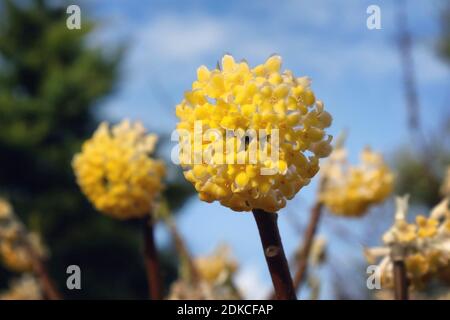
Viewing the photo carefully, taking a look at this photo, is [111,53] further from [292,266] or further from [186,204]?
[292,266]

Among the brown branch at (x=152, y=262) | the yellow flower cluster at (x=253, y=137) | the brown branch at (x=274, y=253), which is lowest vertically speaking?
the brown branch at (x=152, y=262)

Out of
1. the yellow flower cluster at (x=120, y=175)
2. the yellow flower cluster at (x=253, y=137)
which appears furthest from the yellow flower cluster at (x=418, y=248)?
the yellow flower cluster at (x=120, y=175)

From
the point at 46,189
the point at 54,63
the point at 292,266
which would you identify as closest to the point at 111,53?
the point at 54,63

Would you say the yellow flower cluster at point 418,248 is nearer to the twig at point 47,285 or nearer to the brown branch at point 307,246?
the brown branch at point 307,246

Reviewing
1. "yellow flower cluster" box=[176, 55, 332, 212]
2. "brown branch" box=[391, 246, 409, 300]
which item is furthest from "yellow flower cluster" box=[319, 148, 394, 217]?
"yellow flower cluster" box=[176, 55, 332, 212]

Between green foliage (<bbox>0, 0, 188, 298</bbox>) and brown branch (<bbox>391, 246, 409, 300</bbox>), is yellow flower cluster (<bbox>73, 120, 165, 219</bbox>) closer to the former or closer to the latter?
brown branch (<bbox>391, 246, 409, 300</bbox>)

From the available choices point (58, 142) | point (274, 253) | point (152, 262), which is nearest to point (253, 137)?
point (274, 253)
